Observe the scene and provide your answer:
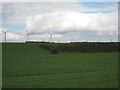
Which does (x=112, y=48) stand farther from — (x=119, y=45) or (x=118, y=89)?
(x=118, y=89)

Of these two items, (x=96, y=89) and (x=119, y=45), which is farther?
(x=119, y=45)

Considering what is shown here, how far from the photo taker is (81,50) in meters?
72.8

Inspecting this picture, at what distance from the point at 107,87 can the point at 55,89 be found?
4.09 meters

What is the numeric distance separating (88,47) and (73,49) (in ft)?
22.6

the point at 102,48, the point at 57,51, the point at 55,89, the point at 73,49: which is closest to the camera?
the point at 55,89

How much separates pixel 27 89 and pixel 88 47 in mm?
61210

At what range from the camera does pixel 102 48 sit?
260 feet

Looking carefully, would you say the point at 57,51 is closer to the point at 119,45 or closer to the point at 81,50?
the point at 81,50

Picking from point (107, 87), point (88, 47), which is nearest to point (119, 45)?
point (88, 47)

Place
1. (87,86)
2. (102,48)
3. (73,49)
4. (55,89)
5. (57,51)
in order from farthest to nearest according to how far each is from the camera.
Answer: (102,48) → (73,49) → (57,51) → (87,86) → (55,89)

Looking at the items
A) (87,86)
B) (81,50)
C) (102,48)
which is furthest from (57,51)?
(87,86)

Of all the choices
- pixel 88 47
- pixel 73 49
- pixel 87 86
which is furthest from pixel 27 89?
pixel 88 47

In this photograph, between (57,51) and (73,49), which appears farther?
(73,49)

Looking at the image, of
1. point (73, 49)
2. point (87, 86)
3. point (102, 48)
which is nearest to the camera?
point (87, 86)
